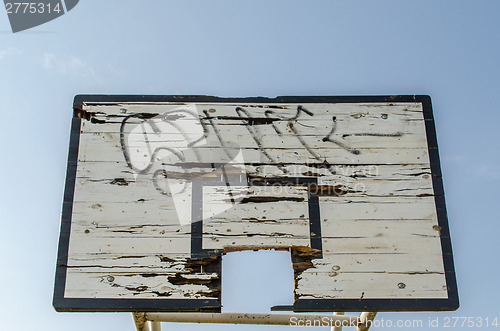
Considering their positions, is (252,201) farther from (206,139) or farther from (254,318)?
(254,318)

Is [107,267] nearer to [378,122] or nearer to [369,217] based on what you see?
[369,217]

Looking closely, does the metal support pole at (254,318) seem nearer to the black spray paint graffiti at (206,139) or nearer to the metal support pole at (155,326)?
the metal support pole at (155,326)

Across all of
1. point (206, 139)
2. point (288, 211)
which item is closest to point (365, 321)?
point (288, 211)

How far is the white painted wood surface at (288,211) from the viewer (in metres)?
2.93

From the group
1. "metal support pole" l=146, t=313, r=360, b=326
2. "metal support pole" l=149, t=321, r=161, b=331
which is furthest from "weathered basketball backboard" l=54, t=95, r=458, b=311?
"metal support pole" l=149, t=321, r=161, b=331

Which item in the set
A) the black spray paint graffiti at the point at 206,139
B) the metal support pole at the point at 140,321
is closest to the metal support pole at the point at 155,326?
the metal support pole at the point at 140,321

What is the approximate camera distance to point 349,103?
3.44m

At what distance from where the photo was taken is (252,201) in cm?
313

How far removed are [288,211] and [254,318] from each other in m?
1.14

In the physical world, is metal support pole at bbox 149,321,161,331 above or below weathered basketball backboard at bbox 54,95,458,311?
below

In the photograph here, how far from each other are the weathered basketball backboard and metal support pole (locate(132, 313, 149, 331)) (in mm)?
805

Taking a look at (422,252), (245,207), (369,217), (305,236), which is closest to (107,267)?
(245,207)

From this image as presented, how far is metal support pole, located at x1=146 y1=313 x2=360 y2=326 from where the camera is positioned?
3748 mm

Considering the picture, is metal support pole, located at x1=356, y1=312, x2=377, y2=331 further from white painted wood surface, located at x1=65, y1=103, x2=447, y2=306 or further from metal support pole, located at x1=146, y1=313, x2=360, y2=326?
white painted wood surface, located at x1=65, y1=103, x2=447, y2=306
